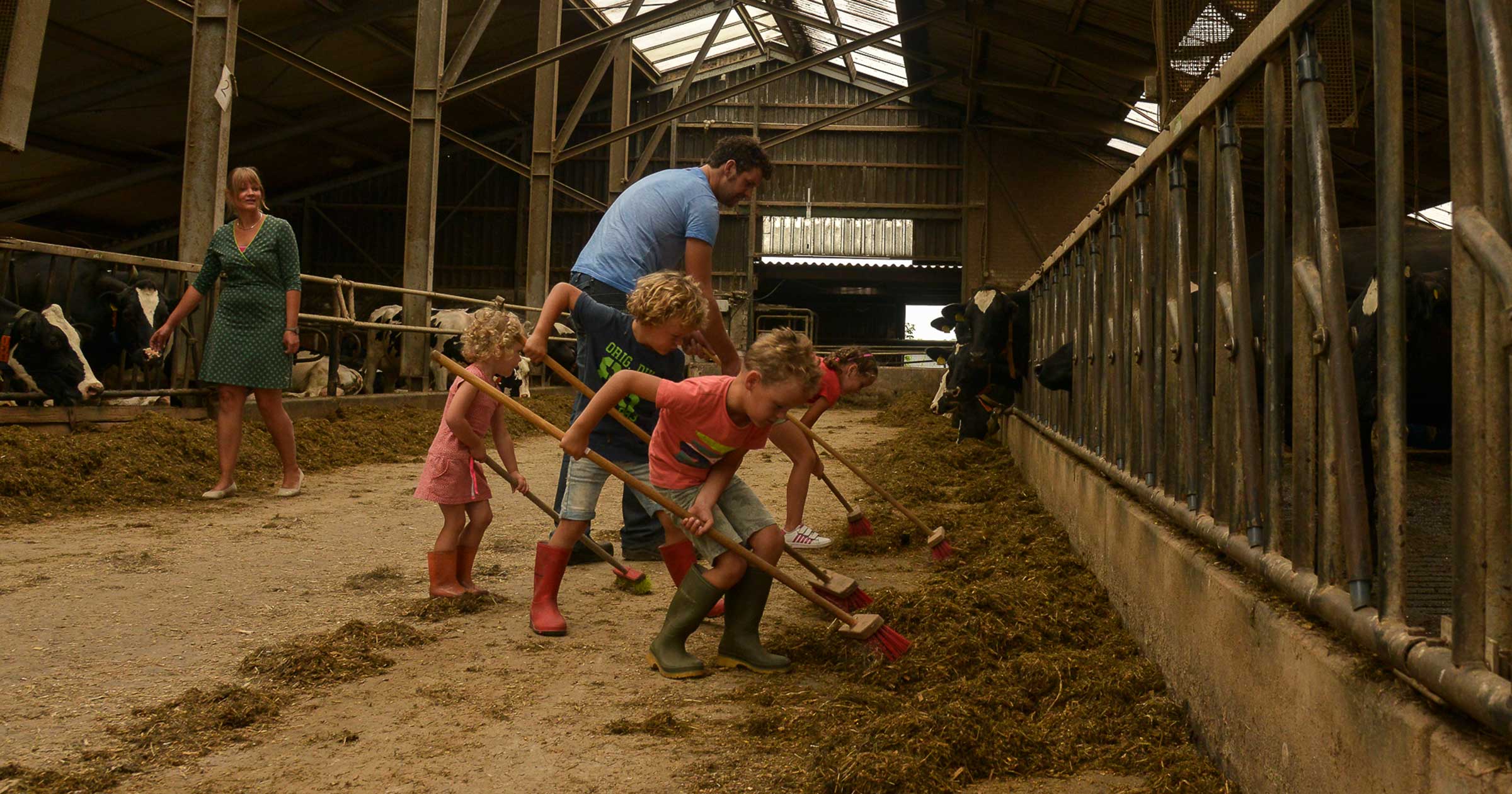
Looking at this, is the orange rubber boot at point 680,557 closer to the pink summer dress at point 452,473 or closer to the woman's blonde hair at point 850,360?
the pink summer dress at point 452,473

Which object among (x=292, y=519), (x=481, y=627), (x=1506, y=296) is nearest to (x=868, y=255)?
(x=292, y=519)

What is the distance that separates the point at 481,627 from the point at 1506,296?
299 centimetres

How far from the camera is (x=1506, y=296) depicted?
1429mm

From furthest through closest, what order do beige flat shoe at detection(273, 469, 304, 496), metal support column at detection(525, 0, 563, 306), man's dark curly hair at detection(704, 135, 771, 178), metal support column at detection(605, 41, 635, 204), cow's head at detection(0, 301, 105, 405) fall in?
metal support column at detection(605, 41, 635, 204) < metal support column at detection(525, 0, 563, 306) < cow's head at detection(0, 301, 105, 405) < beige flat shoe at detection(273, 469, 304, 496) < man's dark curly hair at detection(704, 135, 771, 178)

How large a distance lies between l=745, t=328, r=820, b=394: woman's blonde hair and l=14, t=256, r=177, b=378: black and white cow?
6107mm

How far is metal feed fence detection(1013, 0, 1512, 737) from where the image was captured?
4.98 ft

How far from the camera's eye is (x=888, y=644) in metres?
3.27

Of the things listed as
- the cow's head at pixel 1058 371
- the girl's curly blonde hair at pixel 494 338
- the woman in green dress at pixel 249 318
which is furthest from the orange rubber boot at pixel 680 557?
the woman in green dress at pixel 249 318

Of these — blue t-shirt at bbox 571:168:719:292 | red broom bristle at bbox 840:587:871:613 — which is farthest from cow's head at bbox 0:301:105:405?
red broom bristle at bbox 840:587:871:613

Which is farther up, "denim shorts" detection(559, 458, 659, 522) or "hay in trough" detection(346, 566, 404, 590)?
"denim shorts" detection(559, 458, 659, 522)

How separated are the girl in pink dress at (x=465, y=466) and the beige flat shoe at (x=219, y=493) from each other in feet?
8.49

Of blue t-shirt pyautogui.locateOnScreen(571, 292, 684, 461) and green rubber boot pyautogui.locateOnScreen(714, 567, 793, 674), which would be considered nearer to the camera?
green rubber boot pyautogui.locateOnScreen(714, 567, 793, 674)

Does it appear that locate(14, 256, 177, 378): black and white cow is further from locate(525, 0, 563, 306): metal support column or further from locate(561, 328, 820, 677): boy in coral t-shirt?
locate(525, 0, 563, 306): metal support column

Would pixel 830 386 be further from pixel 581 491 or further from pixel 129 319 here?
pixel 129 319
